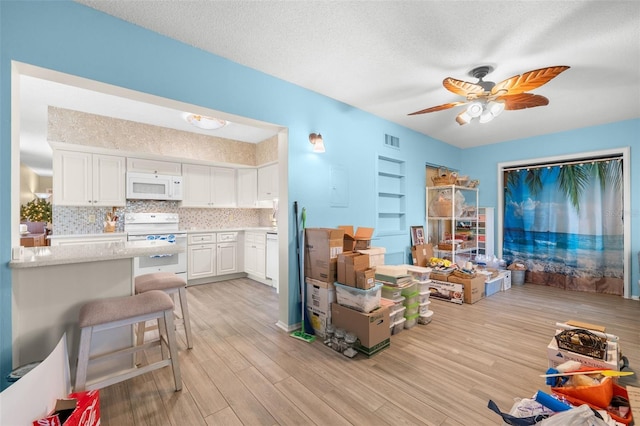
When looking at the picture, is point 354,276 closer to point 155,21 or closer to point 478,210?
point 155,21

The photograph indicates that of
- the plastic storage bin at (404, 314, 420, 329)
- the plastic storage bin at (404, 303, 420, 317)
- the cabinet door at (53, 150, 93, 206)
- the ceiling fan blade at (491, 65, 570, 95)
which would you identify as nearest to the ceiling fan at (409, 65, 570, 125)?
the ceiling fan blade at (491, 65, 570, 95)

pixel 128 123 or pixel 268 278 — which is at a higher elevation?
pixel 128 123

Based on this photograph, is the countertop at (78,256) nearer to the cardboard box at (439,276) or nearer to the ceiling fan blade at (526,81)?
the ceiling fan blade at (526,81)

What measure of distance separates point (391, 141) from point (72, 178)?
4719mm

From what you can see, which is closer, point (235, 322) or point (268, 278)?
point (235, 322)

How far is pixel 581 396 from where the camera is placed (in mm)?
1219

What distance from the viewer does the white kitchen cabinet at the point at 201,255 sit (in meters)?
4.53

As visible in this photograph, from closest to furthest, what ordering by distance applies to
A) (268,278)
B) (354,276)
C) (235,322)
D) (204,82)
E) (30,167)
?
(204,82)
(354,276)
(235,322)
(268,278)
(30,167)

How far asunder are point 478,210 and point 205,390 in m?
5.33

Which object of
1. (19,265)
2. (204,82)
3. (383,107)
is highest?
(383,107)

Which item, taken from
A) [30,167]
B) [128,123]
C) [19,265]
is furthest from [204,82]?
[30,167]

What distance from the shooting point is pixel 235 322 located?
3039 millimetres

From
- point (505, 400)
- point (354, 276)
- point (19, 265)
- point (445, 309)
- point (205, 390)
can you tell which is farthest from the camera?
point (445, 309)

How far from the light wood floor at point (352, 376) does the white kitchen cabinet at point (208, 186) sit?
236cm
